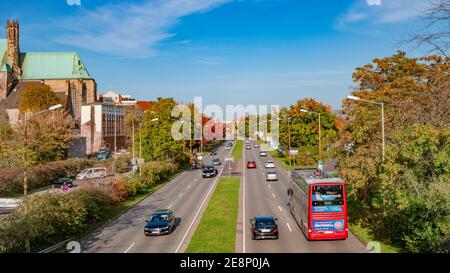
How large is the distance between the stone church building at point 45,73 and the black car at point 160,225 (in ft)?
277

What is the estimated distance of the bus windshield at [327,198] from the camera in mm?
22531

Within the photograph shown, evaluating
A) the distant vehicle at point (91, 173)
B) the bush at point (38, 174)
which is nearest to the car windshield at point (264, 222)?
the bush at point (38, 174)

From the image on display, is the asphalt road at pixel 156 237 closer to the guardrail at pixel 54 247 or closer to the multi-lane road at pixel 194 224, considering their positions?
the multi-lane road at pixel 194 224

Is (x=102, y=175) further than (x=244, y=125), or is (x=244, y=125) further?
(x=244, y=125)

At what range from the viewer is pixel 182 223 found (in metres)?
30.2

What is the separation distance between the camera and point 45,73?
11550 cm

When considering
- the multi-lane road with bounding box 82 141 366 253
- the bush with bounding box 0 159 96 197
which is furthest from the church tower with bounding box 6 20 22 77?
the multi-lane road with bounding box 82 141 366 253

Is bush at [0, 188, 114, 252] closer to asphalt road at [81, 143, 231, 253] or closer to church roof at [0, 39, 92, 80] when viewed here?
asphalt road at [81, 143, 231, 253]

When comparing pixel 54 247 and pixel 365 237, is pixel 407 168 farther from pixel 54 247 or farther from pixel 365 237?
pixel 54 247

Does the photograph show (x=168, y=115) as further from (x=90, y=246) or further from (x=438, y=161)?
(x=438, y=161)

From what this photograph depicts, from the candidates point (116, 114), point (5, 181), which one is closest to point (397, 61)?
point (5, 181)

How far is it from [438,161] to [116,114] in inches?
3783

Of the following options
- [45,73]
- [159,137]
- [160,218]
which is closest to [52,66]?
[45,73]
